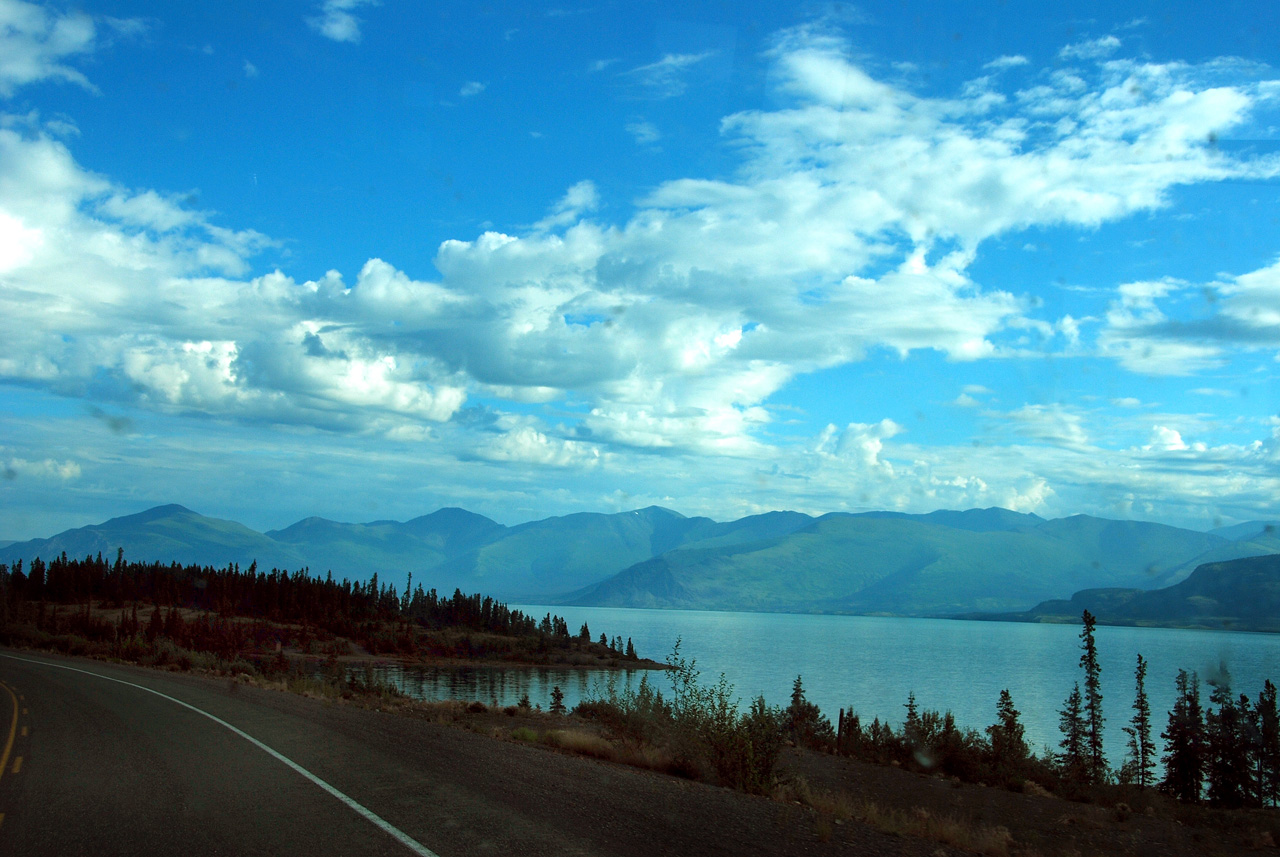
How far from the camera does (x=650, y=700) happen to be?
2119cm

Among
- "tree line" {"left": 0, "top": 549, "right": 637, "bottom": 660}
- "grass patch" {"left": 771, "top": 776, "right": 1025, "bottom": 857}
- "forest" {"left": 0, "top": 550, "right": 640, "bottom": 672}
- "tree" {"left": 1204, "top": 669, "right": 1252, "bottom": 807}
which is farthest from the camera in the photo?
"tree line" {"left": 0, "top": 549, "right": 637, "bottom": 660}

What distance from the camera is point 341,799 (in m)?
10.2

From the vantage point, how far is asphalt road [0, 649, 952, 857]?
8.54 m

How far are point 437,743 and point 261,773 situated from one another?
5002 millimetres

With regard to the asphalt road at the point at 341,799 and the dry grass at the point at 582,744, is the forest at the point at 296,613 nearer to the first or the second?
the dry grass at the point at 582,744

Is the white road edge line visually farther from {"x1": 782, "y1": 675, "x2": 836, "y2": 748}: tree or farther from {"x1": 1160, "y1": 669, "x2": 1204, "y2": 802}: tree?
{"x1": 1160, "y1": 669, "x2": 1204, "y2": 802}: tree

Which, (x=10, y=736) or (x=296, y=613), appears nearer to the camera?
(x=10, y=736)

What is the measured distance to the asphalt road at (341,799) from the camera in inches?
336

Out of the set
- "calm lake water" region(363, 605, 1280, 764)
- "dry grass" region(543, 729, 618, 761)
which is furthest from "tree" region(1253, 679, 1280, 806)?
"dry grass" region(543, 729, 618, 761)

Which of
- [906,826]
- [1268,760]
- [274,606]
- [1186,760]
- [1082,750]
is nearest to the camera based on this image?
[906,826]

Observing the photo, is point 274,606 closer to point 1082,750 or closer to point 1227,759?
point 1082,750

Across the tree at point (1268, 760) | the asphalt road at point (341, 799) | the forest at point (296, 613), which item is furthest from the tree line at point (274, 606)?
the tree at point (1268, 760)

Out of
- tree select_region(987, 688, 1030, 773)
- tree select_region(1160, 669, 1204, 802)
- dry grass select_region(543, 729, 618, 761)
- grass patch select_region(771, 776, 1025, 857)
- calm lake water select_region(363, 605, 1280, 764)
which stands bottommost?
calm lake water select_region(363, 605, 1280, 764)

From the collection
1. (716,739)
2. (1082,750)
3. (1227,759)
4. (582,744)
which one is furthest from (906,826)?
(1082,750)
